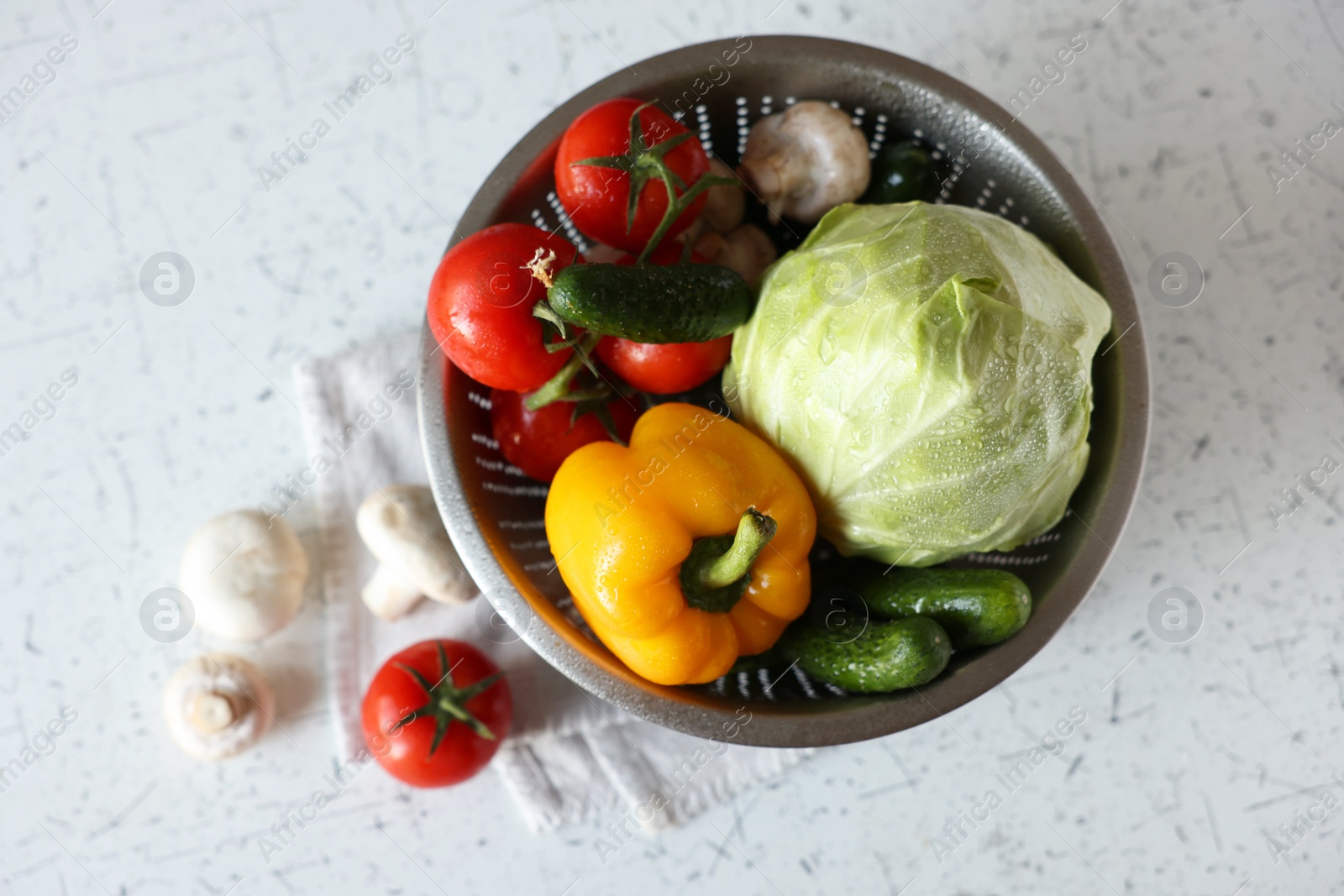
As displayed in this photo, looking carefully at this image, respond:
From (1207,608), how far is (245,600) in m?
1.24

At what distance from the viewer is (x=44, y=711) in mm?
1185

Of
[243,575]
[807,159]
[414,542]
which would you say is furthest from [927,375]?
[243,575]

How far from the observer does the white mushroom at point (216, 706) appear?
1110 millimetres

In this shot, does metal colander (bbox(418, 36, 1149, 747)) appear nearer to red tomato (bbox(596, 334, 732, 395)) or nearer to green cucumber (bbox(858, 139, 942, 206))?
green cucumber (bbox(858, 139, 942, 206))

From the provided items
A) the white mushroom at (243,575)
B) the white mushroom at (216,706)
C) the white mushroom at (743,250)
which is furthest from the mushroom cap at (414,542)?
the white mushroom at (743,250)

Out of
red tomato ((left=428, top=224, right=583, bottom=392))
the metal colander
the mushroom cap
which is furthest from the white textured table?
red tomato ((left=428, top=224, right=583, bottom=392))

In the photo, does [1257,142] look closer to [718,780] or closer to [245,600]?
[718,780]

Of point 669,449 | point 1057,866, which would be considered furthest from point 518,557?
point 1057,866

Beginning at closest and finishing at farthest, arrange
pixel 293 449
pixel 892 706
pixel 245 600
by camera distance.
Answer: pixel 892 706 → pixel 245 600 → pixel 293 449

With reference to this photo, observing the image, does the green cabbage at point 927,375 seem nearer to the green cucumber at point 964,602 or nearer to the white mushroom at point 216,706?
the green cucumber at point 964,602

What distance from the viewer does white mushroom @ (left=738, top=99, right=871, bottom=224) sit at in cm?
101

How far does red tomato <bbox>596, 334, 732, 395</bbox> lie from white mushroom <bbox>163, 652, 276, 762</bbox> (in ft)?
2.06

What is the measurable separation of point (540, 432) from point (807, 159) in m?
0.43

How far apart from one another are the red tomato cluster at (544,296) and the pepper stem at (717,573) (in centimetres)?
18
